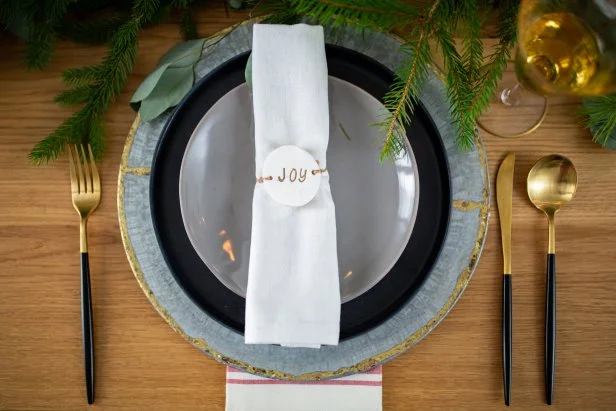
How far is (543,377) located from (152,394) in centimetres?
43

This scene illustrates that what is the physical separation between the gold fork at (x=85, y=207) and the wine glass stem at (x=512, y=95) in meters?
0.46

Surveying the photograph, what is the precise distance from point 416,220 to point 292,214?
130mm

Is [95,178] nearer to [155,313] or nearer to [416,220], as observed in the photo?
[155,313]

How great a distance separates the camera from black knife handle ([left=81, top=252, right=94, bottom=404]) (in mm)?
514

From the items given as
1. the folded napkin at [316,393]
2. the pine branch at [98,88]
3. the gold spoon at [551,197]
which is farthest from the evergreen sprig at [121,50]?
the folded napkin at [316,393]

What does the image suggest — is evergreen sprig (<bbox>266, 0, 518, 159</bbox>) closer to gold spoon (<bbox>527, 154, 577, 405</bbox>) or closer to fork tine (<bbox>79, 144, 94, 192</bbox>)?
gold spoon (<bbox>527, 154, 577, 405</bbox>)

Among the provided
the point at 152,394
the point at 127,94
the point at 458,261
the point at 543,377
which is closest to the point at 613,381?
the point at 543,377

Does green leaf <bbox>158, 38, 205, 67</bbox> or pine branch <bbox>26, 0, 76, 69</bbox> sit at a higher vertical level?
pine branch <bbox>26, 0, 76, 69</bbox>

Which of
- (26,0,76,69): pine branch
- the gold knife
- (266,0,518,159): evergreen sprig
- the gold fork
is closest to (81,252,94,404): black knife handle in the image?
the gold fork

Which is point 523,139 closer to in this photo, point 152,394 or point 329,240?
point 329,240

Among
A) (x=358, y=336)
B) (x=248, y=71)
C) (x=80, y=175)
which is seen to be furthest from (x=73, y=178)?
(x=358, y=336)

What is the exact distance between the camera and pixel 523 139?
0.55m

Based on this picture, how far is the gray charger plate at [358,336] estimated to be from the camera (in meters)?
0.48

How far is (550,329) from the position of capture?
0.53m
